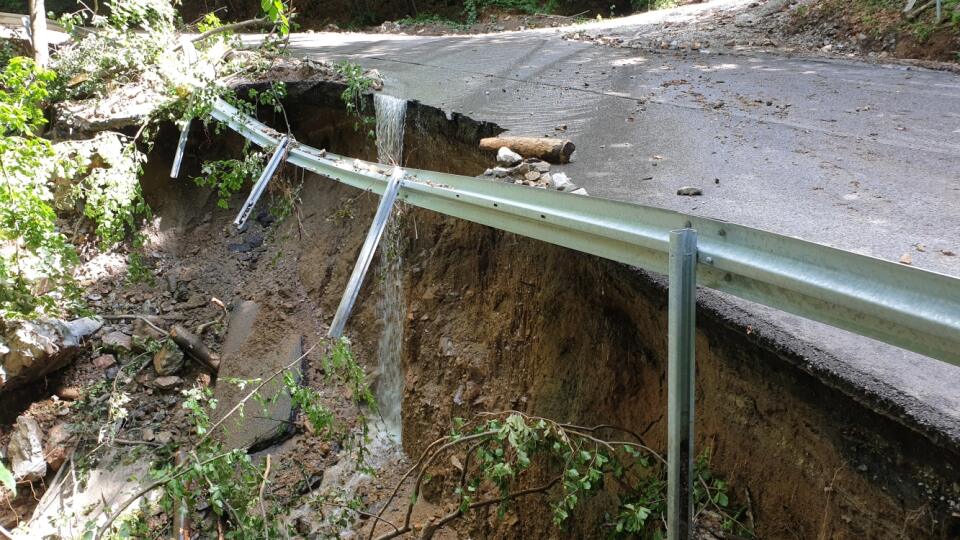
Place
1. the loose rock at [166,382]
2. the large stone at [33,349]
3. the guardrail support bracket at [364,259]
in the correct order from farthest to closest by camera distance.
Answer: the loose rock at [166,382], the large stone at [33,349], the guardrail support bracket at [364,259]

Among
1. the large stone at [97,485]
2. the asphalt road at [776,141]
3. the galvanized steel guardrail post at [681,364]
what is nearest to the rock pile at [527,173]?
the asphalt road at [776,141]

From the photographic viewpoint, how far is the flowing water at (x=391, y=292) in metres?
5.38

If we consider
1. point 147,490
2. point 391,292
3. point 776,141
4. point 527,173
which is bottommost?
point 391,292

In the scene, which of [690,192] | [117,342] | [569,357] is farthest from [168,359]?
[690,192]

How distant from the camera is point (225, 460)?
9.98ft

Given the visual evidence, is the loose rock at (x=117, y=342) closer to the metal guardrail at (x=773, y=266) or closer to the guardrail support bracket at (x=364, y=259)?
the guardrail support bracket at (x=364, y=259)

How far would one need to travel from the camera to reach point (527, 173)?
384 centimetres

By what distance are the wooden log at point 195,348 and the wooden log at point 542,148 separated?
3975 millimetres

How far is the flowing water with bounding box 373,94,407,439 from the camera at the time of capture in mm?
5383

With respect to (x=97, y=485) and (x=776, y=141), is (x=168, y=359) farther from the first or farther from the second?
(x=776, y=141)

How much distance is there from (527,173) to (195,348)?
4.34 metres

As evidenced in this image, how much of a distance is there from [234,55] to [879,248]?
22.4 ft

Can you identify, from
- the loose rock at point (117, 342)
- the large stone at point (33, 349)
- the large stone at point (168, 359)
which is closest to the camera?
the large stone at point (33, 349)

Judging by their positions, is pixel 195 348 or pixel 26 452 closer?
pixel 26 452
